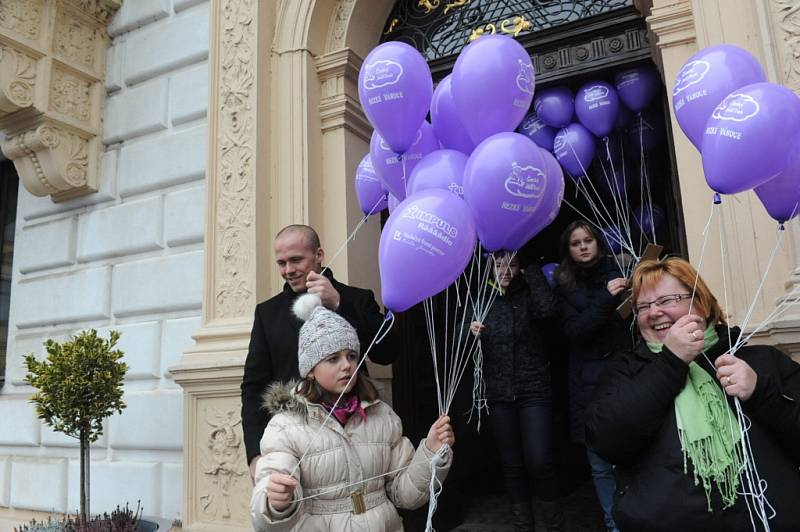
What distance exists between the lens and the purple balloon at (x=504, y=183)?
2.47m

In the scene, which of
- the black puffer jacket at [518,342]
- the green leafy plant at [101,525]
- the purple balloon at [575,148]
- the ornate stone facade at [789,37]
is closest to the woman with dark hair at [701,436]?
the black puffer jacket at [518,342]

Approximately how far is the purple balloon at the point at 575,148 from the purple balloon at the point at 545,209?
5.19ft

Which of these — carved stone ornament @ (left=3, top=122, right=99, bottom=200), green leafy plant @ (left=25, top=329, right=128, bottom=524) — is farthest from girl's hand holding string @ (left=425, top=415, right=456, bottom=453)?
carved stone ornament @ (left=3, top=122, right=99, bottom=200)

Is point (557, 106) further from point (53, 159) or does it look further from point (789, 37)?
point (53, 159)

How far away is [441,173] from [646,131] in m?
2.58

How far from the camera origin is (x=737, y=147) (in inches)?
82.7

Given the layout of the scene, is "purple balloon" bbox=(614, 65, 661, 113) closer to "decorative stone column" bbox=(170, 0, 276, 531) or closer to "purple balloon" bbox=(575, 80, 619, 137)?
"purple balloon" bbox=(575, 80, 619, 137)

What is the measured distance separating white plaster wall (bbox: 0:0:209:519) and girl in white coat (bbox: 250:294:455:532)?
310 centimetres

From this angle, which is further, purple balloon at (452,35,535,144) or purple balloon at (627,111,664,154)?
purple balloon at (627,111,664,154)

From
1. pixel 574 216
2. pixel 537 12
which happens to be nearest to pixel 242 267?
pixel 537 12

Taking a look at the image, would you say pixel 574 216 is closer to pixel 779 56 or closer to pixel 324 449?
pixel 779 56

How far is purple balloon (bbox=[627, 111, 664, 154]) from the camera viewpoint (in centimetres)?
455

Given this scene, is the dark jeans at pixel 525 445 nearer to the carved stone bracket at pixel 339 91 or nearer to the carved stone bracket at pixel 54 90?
the carved stone bracket at pixel 339 91

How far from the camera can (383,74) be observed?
2854mm
